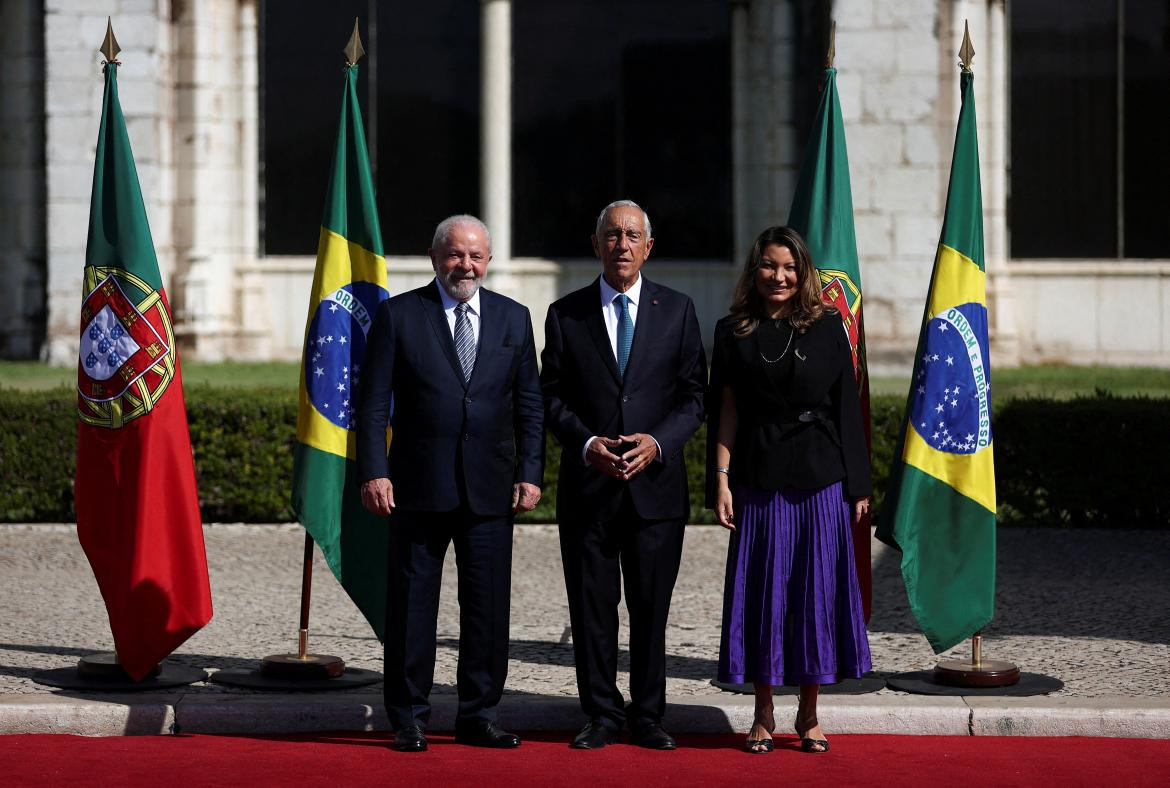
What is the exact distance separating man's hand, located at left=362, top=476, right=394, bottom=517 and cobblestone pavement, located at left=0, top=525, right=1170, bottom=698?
1.28m

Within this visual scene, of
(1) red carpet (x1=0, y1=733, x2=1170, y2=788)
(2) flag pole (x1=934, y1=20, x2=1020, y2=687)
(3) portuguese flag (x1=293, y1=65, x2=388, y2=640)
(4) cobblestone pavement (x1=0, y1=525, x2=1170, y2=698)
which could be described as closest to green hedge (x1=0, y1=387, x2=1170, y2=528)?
(4) cobblestone pavement (x1=0, y1=525, x2=1170, y2=698)

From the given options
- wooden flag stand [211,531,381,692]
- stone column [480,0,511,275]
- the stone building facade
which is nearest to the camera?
wooden flag stand [211,531,381,692]

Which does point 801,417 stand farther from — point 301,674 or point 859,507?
point 301,674

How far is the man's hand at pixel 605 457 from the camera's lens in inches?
288

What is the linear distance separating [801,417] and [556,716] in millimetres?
1700

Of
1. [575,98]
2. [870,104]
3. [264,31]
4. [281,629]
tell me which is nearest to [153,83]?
[264,31]

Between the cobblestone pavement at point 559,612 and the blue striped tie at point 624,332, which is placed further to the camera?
the cobblestone pavement at point 559,612

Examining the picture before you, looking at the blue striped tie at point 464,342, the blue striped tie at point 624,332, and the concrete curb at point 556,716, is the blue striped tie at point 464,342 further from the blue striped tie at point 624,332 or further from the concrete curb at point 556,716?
the concrete curb at point 556,716

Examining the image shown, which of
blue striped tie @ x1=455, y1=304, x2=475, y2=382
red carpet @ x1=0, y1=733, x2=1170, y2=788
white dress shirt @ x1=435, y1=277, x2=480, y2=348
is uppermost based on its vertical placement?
white dress shirt @ x1=435, y1=277, x2=480, y2=348

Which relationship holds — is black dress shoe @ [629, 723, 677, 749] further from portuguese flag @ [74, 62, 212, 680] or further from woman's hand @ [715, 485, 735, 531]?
portuguese flag @ [74, 62, 212, 680]

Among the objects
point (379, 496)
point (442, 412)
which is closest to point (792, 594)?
point (442, 412)

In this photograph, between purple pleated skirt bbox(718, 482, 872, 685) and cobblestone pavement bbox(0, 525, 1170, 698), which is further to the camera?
cobblestone pavement bbox(0, 525, 1170, 698)

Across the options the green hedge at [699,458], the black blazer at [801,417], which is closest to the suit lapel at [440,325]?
the black blazer at [801,417]

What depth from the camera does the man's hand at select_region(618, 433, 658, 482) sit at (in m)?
7.32
